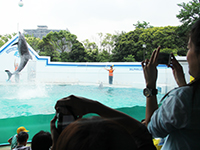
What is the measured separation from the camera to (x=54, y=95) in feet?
22.8

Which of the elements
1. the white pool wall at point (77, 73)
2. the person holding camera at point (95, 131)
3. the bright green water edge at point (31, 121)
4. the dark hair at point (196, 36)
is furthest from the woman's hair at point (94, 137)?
the white pool wall at point (77, 73)

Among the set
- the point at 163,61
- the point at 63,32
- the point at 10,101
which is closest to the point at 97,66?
the point at 63,32

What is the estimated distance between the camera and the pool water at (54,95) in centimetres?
552

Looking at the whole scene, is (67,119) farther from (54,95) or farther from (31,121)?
(54,95)

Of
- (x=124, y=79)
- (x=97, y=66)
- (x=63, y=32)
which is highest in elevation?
(x=63, y=32)

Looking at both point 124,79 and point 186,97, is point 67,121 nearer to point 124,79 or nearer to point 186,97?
point 186,97

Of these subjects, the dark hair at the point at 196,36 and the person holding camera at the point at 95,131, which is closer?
the person holding camera at the point at 95,131

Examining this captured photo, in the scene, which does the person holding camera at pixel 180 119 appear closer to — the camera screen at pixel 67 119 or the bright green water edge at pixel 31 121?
the camera screen at pixel 67 119

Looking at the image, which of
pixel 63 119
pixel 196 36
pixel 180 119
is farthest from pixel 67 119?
pixel 196 36

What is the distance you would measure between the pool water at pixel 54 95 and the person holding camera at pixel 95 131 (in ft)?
16.4

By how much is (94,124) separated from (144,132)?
0.43 feet

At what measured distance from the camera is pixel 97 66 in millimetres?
8453

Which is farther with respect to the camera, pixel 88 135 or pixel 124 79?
pixel 124 79

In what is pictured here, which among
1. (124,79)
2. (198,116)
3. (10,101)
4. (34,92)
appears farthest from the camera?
(124,79)
